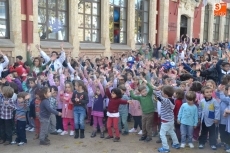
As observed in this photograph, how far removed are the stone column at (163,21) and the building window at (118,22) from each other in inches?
115

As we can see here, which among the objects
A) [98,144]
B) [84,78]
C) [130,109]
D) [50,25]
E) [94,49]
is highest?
[50,25]

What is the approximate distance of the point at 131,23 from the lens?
15.6m

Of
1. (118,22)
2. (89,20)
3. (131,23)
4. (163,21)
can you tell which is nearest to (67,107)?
(89,20)

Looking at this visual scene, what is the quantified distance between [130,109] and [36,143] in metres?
2.27

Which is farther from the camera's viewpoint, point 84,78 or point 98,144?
point 84,78

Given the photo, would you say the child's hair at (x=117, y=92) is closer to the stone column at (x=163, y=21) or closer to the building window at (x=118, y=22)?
the building window at (x=118, y=22)

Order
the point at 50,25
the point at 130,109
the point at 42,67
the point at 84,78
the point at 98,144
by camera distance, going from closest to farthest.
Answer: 1. the point at 98,144
2. the point at 130,109
3. the point at 84,78
4. the point at 42,67
5. the point at 50,25

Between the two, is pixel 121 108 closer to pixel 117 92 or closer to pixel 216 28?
pixel 117 92

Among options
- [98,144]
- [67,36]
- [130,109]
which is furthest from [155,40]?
[98,144]

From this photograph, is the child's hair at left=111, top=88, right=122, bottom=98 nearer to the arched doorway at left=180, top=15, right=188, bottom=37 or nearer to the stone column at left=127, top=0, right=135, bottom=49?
the stone column at left=127, top=0, right=135, bottom=49

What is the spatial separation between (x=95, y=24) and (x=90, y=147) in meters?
9.63

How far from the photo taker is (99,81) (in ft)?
19.8

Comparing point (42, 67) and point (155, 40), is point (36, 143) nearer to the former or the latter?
point (42, 67)

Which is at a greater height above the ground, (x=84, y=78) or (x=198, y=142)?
(x=84, y=78)
